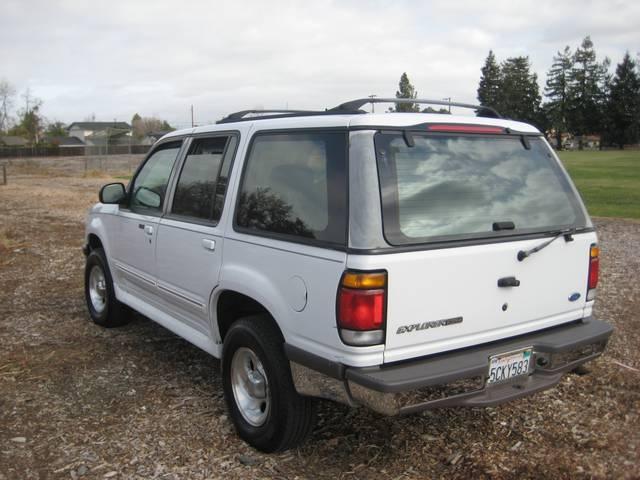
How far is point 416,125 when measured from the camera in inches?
122

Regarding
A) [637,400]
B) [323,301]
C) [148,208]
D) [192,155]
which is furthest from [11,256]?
[637,400]

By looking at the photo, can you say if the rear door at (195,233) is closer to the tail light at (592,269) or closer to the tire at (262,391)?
the tire at (262,391)

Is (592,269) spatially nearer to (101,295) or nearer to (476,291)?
(476,291)

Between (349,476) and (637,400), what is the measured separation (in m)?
2.24

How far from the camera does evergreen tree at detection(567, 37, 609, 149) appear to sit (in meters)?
92.8

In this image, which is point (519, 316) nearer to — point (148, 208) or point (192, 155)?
point (192, 155)

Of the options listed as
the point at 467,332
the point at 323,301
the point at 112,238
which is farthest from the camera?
the point at 112,238

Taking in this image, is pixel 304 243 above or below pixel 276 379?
above

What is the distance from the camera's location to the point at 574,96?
95812mm

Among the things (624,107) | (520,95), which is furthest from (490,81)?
(624,107)

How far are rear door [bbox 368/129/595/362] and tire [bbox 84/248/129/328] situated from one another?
3.53 m

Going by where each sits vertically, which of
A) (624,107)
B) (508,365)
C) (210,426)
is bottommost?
(210,426)

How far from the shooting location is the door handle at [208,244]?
3754mm

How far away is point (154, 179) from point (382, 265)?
8.75ft
